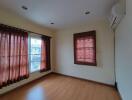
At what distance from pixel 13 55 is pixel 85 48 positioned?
2718mm

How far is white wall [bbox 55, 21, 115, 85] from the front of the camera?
10.1ft

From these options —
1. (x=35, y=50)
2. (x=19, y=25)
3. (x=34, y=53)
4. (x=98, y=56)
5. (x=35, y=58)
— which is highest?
(x=19, y=25)

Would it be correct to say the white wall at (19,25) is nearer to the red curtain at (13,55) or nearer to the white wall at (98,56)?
the red curtain at (13,55)

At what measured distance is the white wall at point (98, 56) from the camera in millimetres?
3080

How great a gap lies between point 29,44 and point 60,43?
1648mm

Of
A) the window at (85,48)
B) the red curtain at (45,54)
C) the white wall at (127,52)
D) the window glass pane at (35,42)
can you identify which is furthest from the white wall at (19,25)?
the white wall at (127,52)

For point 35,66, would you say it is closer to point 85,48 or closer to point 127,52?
point 85,48

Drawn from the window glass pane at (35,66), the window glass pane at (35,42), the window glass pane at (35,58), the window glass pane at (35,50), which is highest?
the window glass pane at (35,42)

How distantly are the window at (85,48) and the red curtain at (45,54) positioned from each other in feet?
4.71

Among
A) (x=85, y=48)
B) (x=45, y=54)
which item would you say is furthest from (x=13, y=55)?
(x=85, y=48)

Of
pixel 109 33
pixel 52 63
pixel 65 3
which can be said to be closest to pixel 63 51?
pixel 52 63

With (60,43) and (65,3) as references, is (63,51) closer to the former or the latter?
(60,43)

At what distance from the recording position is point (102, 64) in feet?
10.6

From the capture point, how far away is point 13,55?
2771 millimetres
